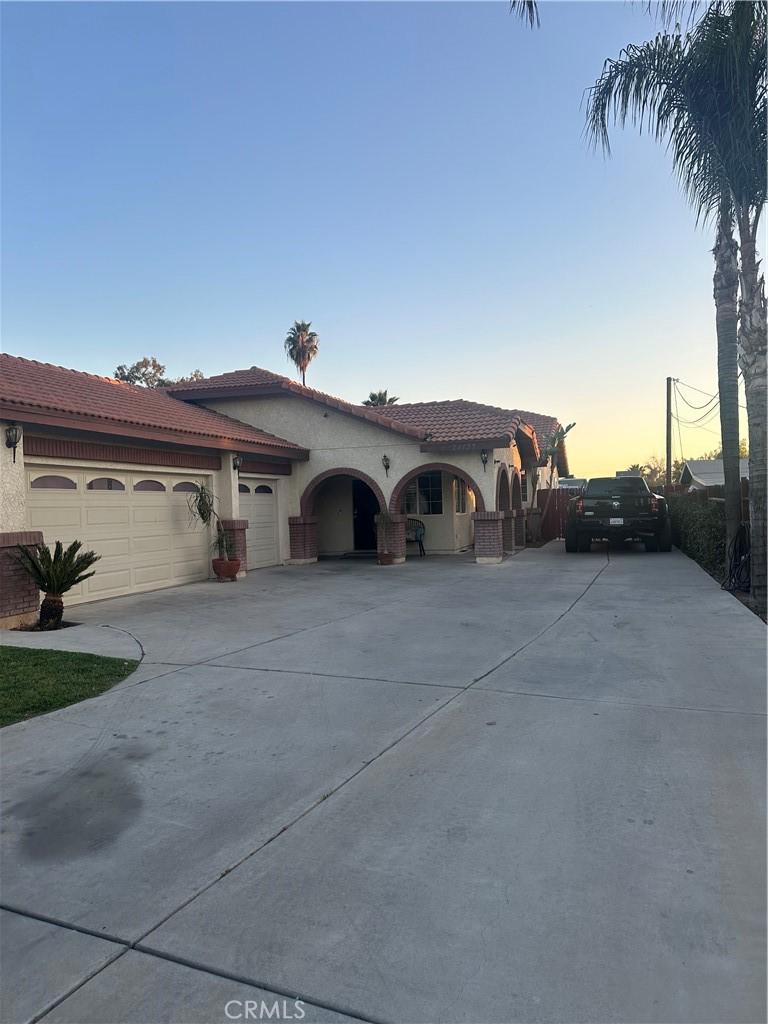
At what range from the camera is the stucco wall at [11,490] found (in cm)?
933

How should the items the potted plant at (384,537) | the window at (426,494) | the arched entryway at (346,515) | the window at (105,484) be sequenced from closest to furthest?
the window at (105,484), the potted plant at (384,537), the window at (426,494), the arched entryway at (346,515)

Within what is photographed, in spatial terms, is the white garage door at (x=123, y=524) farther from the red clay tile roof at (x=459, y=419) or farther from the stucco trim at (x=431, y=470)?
the red clay tile roof at (x=459, y=419)

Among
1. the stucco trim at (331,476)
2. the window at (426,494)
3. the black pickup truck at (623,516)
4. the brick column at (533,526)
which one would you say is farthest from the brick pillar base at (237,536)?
the brick column at (533,526)

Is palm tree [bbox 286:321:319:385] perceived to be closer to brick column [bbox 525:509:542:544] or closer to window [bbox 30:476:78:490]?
brick column [bbox 525:509:542:544]

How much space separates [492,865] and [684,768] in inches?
65.8

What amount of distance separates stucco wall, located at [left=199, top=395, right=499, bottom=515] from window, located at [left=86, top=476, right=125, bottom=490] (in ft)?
20.7

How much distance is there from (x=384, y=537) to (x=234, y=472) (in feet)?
13.4

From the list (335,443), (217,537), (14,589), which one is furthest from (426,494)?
(14,589)

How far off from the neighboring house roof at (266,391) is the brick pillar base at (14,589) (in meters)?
9.06

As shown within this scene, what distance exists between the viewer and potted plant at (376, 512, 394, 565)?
1708cm

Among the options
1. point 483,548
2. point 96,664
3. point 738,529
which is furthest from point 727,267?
point 96,664

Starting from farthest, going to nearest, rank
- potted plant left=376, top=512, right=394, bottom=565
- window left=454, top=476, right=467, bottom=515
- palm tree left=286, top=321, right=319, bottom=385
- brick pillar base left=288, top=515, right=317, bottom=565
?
1. palm tree left=286, top=321, right=319, bottom=385
2. window left=454, top=476, right=467, bottom=515
3. brick pillar base left=288, top=515, right=317, bottom=565
4. potted plant left=376, top=512, right=394, bottom=565

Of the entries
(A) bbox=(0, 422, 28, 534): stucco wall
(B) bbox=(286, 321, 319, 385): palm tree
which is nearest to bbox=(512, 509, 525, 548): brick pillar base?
(A) bbox=(0, 422, 28, 534): stucco wall

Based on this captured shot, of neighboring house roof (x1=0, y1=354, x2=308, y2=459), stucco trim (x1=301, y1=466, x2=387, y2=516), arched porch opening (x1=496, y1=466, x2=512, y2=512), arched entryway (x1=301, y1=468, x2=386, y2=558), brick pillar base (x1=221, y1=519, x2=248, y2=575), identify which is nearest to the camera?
neighboring house roof (x1=0, y1=354, x2=308, y2=459)
